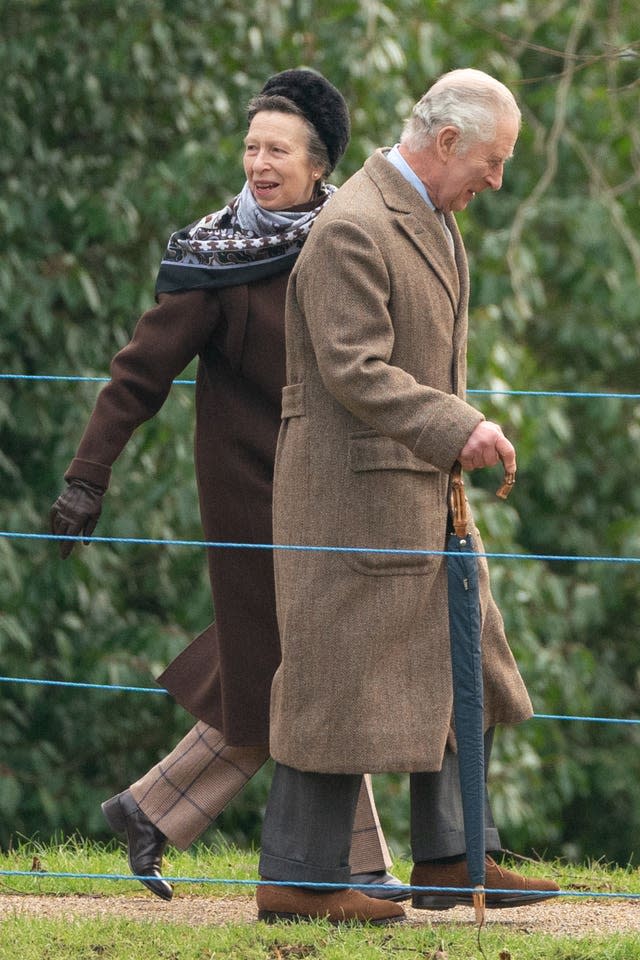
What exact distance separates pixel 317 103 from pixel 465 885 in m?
1.68

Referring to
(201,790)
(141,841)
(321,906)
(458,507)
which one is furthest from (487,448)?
(141,841)

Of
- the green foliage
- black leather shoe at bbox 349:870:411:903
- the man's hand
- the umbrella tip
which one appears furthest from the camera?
the green foliage

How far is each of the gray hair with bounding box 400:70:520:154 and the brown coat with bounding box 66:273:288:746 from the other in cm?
57

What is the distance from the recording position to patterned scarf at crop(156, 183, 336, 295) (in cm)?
416

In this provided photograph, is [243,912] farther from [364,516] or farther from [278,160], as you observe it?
[278,160]

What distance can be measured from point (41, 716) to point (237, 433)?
395 centimetres

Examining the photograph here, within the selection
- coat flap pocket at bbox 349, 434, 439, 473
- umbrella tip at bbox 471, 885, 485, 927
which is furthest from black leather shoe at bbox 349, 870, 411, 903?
coat flap pocket at bbox 349, 434, 439, 473

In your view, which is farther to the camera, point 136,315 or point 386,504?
point 136,315

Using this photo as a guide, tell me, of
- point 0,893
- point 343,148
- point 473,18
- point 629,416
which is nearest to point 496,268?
point 473,18

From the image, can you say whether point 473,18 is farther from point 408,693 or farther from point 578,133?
point 408,693

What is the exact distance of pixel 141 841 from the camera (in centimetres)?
431

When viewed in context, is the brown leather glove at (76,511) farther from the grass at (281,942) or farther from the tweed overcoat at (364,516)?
the grass at (281,942)

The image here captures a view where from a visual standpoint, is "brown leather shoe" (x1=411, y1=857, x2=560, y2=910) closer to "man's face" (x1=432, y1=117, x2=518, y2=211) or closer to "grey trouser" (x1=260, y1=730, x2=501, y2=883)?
"grey trouser" (x1=260, y1=730, x2=501, y2=883)

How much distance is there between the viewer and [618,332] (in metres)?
10.6
